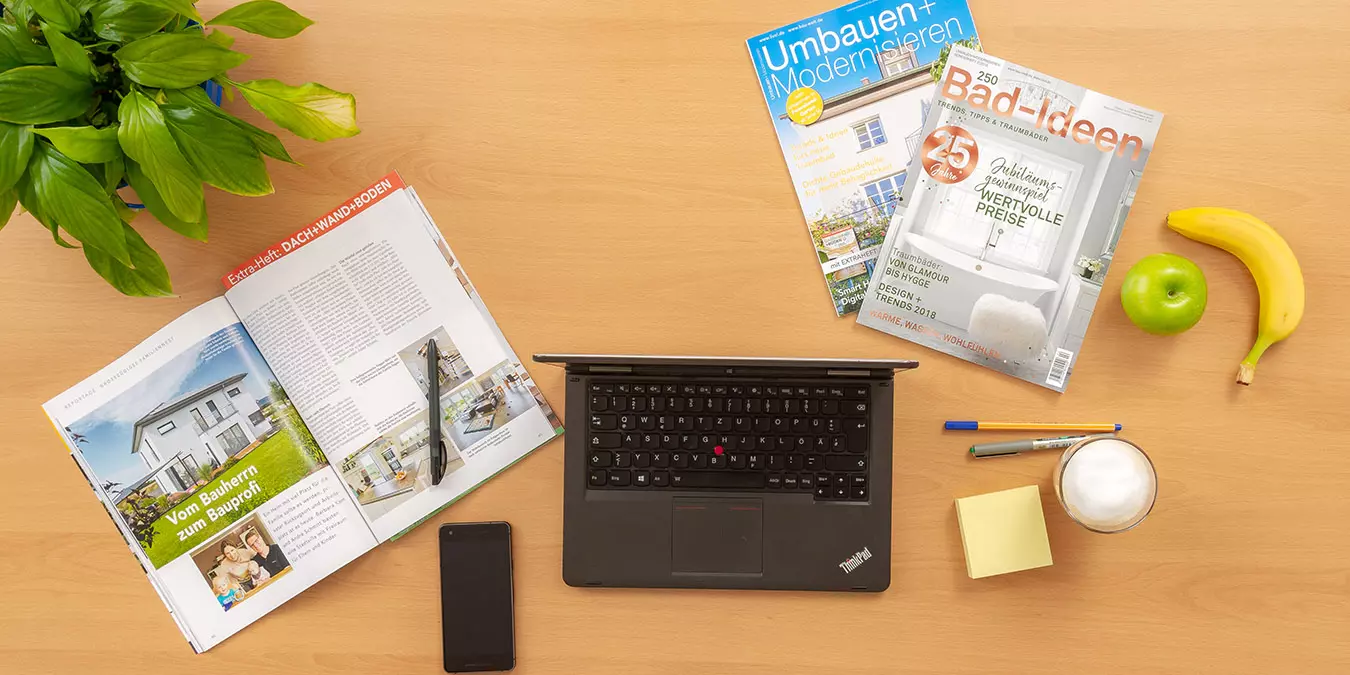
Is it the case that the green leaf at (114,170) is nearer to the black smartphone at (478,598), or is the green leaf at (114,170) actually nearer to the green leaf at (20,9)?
the green leaf at (20,9)

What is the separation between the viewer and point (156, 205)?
0.76 m

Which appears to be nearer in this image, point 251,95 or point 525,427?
point 251,95

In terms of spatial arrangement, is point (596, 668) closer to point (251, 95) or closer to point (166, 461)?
point (166, 461)

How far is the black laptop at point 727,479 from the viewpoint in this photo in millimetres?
876

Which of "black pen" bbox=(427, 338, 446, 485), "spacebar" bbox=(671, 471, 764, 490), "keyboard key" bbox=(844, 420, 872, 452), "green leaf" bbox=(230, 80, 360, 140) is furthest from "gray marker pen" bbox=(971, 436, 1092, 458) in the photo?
"green leaf" bbox=(230, 80, 360, 140)

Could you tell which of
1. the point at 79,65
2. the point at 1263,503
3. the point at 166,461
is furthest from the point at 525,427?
the point at 1263,503

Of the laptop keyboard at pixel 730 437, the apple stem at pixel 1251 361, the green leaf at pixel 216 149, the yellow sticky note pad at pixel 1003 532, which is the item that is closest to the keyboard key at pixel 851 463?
the laptop keyboard at pixel 730 437

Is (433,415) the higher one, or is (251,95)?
(251,95)

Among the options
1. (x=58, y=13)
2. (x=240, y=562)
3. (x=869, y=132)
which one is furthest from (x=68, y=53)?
(x=869, y=132)

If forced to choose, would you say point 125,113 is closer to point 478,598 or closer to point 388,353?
point 388,353

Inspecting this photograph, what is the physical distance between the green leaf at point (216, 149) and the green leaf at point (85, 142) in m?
0.05

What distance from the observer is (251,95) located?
746mm

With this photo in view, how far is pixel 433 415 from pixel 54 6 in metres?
0.49

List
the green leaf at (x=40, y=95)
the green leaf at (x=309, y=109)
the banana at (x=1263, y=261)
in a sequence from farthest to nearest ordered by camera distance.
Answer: the banana at (x=1263, y=261) < the green leaf at (x=309, y=109) < the green leaf at (x=40, y=95)
